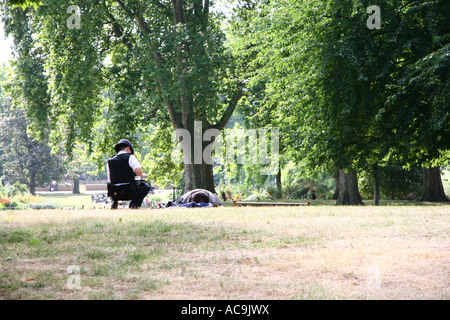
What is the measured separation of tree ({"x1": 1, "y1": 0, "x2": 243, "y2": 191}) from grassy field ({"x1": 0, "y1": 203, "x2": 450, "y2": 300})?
41.1ft

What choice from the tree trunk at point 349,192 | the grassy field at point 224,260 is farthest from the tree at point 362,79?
the tree trunk at point 349,192

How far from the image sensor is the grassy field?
491 centimetres

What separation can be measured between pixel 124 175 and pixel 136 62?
996 cm

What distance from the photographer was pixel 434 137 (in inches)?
513

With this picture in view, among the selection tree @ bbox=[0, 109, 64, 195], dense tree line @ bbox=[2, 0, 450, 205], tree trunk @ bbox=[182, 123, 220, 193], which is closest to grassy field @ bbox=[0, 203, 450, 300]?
dense tree line @ bbox=[2, 0, 450, 205]

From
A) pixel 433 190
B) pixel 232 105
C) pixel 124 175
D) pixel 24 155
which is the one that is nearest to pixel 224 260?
pixel 124 175

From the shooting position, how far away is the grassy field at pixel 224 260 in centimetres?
491

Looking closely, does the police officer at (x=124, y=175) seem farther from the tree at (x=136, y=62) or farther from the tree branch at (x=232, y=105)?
the tree branch at (x=232, y=105)

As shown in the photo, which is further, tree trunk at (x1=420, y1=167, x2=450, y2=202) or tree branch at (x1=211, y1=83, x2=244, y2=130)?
tree trunk at (x1=420, y1=167, x2=450, y2=202)

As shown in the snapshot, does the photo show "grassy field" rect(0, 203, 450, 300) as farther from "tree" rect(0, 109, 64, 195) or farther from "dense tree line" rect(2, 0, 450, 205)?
"tree" rect(0, 109, 64, 195)

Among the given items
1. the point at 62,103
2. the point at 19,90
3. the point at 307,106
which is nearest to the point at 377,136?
the point at 307,106

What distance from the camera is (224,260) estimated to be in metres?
6.18

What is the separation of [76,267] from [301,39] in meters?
12.3
